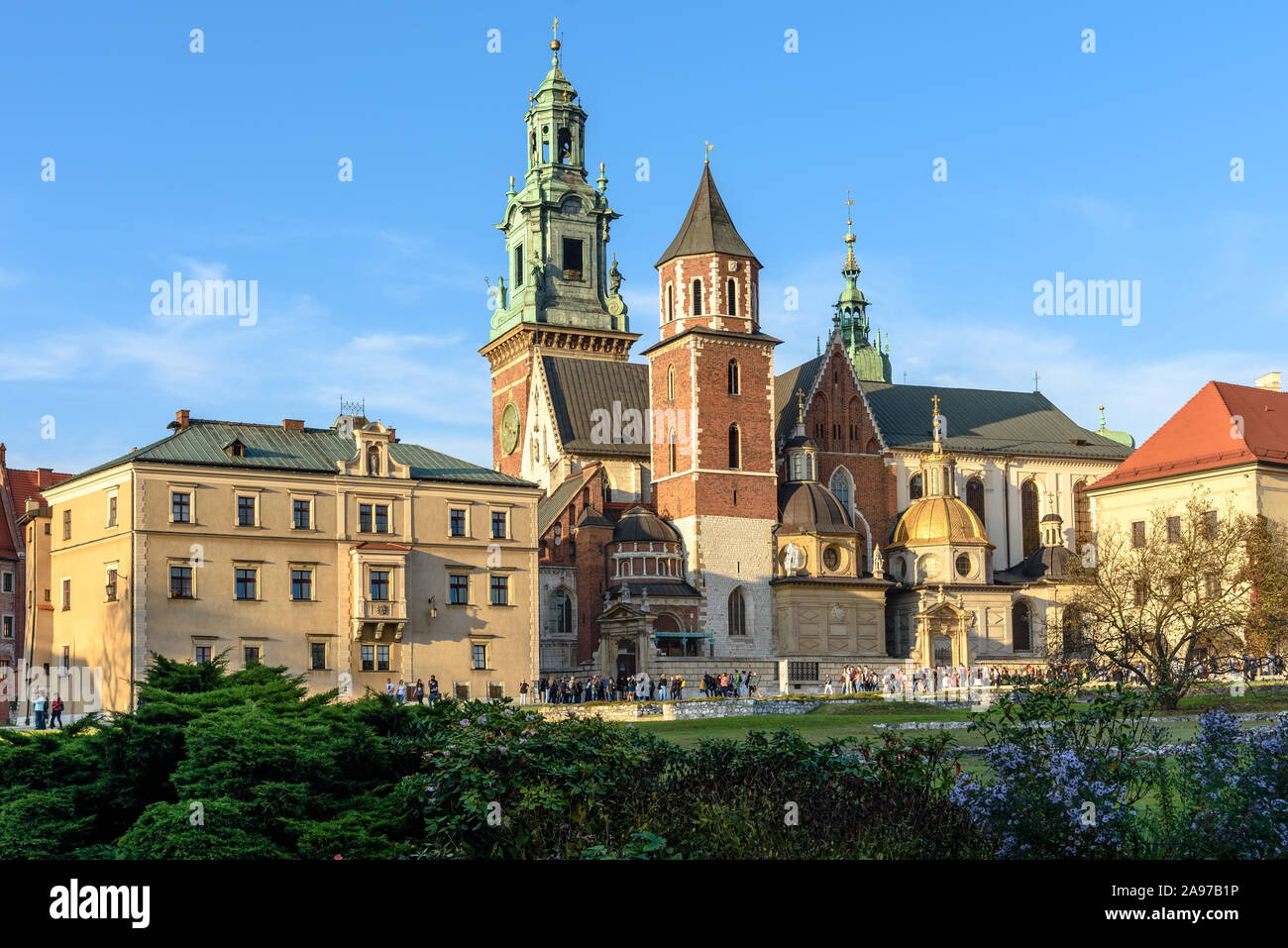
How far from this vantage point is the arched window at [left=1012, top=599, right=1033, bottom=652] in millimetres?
78750

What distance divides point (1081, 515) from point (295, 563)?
49712 mm

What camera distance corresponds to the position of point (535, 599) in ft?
198

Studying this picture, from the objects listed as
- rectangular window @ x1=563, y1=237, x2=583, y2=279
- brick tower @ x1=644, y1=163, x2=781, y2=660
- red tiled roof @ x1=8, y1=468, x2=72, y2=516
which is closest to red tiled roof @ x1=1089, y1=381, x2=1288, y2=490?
brick tower @ x1=644, y1=163, x2=781, y2=660

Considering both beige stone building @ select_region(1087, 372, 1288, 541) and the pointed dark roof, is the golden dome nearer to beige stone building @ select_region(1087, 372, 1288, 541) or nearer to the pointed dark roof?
beige stone building @ select_region(1087, 372, 1288, 541)

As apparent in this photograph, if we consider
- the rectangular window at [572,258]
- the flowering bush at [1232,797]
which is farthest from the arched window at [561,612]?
the flowering bush at [1232,797]

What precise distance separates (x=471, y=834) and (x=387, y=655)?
139ft

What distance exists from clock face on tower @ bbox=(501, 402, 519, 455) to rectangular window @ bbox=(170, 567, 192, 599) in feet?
126

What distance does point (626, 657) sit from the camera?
68.4 meters

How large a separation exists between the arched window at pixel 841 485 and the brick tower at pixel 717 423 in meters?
7.36

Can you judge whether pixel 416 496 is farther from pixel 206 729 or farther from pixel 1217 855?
pixel 1217 855

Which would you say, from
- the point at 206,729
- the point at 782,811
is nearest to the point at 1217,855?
the point at 782,811

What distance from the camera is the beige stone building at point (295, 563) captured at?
177ft

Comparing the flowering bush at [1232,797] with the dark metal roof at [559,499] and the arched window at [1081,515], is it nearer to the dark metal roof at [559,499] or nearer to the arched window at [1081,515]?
the dark metal roof at [559,499]

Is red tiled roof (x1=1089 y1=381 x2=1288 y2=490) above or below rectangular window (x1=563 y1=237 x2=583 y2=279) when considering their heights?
below
